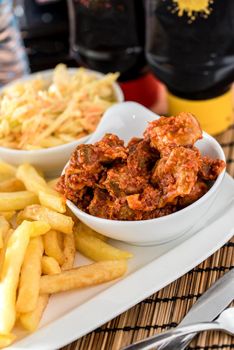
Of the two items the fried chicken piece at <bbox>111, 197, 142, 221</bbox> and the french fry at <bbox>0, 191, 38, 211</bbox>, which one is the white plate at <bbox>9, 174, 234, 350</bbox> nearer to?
the fried chicken piece at <bbox>111, 197, 142, 221</bbox>

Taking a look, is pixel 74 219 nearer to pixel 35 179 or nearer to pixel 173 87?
pixel 35 179

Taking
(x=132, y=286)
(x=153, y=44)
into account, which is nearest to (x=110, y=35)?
(x=153, y=44)

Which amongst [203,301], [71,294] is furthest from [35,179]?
[203,301]

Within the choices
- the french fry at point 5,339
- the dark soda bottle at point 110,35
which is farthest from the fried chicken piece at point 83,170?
the dark soda bottle at point 110,35

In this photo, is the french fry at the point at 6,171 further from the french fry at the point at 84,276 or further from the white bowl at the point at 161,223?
the french fry at the point at 84,276

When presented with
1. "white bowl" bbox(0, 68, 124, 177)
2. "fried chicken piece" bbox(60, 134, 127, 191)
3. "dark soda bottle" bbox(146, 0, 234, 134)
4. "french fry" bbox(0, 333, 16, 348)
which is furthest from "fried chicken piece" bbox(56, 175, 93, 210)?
"dark soda bottle" bbox(146, 0, 234, 134)

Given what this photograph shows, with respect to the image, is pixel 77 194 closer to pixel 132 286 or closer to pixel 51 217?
pixel 51 217
